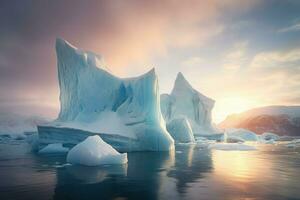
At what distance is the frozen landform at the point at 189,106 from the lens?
52312 millimetres

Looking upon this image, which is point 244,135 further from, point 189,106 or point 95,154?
point 95,154

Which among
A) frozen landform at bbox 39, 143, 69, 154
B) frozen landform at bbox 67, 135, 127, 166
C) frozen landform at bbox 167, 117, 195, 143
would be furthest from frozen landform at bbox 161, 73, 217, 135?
frozen landform at bbox 67, 135, 127, 166

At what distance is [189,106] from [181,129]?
11.9 meters

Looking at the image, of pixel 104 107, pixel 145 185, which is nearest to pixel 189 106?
pixel 104 107

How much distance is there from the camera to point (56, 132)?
82.5 ft

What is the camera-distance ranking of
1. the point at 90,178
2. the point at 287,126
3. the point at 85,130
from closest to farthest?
1. the point at 90,178
2. the point at 85,130
3. the point at 287,126

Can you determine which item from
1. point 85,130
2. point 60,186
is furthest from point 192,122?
point 60,186

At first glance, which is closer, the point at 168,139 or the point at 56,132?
the point at 56,132

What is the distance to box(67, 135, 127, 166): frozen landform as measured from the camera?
14930 millimetres

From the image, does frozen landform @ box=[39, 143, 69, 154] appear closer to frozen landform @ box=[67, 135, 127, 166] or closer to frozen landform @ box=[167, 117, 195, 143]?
frozen landform @ box=[67, 135, 127, 166]

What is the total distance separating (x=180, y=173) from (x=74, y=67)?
21.9 metres

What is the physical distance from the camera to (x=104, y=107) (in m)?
29.8

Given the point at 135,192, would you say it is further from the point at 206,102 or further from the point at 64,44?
the point at 206,102

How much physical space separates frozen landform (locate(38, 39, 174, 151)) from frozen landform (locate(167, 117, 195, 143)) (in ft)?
40.4
